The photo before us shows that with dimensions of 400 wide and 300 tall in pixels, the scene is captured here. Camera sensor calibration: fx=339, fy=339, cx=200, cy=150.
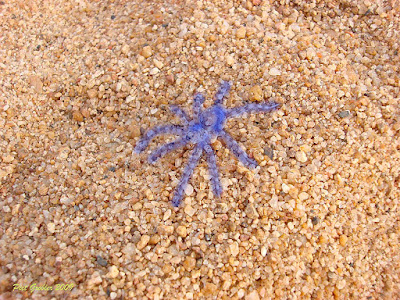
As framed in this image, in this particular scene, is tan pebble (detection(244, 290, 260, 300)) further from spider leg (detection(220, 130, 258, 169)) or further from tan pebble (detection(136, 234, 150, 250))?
spider leg (detection(220, 130, 258, 169))

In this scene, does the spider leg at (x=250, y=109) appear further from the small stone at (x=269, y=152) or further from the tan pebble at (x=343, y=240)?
the tan pebble at (x=343, y=240)

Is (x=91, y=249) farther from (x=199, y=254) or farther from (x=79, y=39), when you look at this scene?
Answer: (x=79, y=39)

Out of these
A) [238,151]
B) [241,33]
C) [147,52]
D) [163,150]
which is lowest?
[163,150]

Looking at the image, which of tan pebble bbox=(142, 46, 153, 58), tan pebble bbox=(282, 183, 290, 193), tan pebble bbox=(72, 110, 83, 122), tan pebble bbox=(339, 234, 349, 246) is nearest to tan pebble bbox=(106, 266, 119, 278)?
tan pebble bbox=(282, 183, 290, 193)

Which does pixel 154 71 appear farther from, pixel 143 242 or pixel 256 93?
pixel 143 242

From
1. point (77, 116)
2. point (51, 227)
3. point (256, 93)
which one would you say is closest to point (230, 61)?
point (256, 93)

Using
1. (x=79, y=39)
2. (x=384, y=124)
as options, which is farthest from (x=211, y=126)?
(x=79, y=39)
